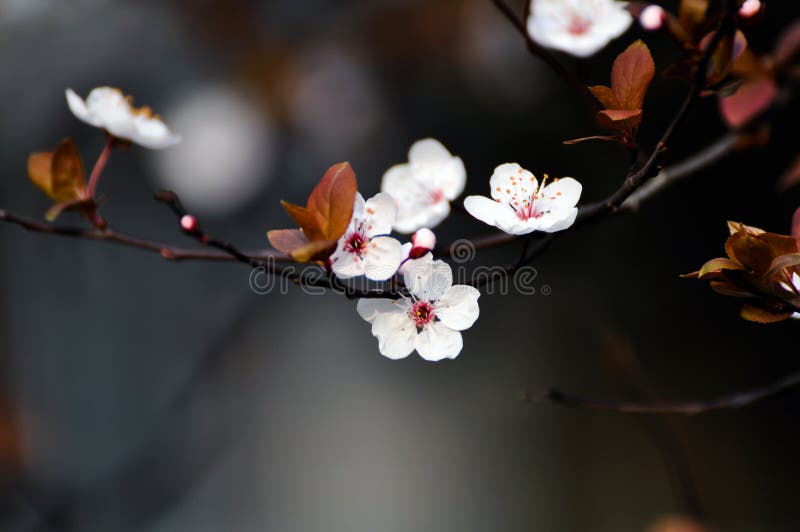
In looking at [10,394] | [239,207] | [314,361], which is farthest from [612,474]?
[10,394]

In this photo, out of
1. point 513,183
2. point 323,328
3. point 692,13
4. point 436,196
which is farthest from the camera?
point 323,328

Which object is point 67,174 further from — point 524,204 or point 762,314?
point 762,314

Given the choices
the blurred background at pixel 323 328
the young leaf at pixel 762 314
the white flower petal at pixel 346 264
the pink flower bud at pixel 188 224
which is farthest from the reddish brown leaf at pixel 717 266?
the blurred background at pixel 323 328

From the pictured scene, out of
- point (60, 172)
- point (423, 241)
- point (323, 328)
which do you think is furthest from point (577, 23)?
point (323, 328)

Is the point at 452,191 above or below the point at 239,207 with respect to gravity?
below

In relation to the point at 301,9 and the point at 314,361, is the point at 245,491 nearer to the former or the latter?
the point at 314,361

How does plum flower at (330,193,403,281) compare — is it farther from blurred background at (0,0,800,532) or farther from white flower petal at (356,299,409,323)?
blurred background at (0,0,800,532)
